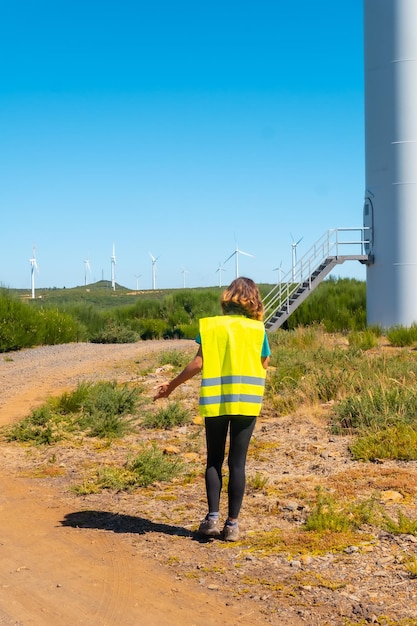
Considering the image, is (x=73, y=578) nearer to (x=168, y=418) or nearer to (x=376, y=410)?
(x=376, y=410)

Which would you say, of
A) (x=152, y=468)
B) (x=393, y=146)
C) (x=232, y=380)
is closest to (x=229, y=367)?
(x=232, y=380)

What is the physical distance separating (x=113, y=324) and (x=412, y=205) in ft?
40.3

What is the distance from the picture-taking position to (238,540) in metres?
6.73

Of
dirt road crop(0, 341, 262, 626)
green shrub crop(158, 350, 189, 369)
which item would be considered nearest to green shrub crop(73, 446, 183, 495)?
dirt road crop(0, 341, 262, 626)

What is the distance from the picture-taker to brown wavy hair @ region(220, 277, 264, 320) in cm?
666

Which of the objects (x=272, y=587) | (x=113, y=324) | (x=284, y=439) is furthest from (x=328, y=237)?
(x=272, y=587)

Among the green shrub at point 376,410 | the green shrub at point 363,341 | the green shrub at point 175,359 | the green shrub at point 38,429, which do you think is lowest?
the green shrub at point 38,429

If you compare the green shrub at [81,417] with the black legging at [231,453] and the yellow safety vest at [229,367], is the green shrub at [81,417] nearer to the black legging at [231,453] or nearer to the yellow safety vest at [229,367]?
the black legging at [231,453]

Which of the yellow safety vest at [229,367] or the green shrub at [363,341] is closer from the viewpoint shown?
the yellow safety vest at [229,367]

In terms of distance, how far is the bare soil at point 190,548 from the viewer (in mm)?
5301

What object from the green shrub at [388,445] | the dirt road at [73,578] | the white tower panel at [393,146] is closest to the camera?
the dirt road at [73,578]

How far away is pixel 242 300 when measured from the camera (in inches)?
262

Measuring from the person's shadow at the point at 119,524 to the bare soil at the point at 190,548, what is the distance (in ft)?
0.03

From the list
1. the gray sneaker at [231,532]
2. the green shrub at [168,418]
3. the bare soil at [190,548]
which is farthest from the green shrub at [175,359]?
the gray sneaker at [231,532]
